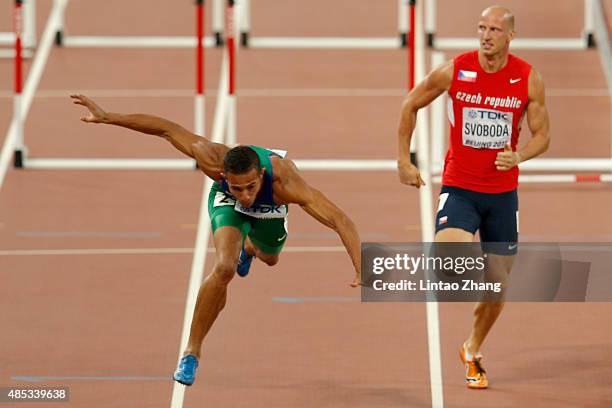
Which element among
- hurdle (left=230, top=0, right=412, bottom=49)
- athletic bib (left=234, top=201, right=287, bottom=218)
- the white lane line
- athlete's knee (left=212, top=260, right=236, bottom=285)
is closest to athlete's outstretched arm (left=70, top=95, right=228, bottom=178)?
athletic bib (left=234, top=201, right=287, bottom=218)

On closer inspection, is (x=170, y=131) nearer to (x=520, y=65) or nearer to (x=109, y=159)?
(x=520, y=65)

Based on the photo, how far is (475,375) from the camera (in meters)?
9.95

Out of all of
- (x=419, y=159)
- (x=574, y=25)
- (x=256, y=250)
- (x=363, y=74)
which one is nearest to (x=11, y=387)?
(x=256, y=250)

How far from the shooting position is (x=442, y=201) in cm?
976

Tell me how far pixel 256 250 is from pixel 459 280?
4.42ft

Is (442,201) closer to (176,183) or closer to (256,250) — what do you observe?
(256,250)

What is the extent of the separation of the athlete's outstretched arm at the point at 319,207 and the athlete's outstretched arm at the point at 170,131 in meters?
0.38

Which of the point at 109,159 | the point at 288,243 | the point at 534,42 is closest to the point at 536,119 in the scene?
the point at 288,243

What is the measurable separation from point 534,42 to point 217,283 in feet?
25.7

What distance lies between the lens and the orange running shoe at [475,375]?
9.95m

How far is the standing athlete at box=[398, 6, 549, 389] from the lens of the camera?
9.52m

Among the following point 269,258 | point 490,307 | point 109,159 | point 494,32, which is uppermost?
point 494,32

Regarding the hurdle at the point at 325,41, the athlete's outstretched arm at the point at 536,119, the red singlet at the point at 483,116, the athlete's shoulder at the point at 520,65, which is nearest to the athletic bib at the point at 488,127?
the red singlet at the point at 483,116

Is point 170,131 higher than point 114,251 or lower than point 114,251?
higher
